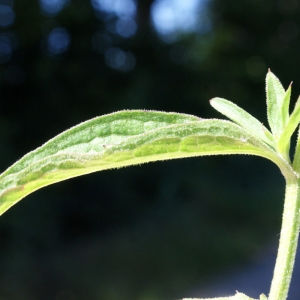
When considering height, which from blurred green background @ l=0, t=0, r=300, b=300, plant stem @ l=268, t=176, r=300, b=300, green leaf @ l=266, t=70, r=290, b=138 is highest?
blurred green background @ l=0, t=0, r=300, b=300

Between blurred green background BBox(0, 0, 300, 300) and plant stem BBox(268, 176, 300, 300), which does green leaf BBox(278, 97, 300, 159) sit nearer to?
plant stem BBox(268, 176, 300, 300)

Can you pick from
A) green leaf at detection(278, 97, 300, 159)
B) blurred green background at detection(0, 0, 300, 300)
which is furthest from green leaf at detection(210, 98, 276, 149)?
blurred green background at detection(0, 0, 300, 300)

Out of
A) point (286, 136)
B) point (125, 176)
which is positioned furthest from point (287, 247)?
point (125, 176)

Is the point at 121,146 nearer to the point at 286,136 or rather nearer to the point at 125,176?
the point at 286,136

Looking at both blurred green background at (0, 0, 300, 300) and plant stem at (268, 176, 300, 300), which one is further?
blurred green background at (0, 0, 300, 300)

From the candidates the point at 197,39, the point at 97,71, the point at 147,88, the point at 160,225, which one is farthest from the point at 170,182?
the point at 197,39

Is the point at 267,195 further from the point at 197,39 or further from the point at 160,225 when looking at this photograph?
the point at 197,39
